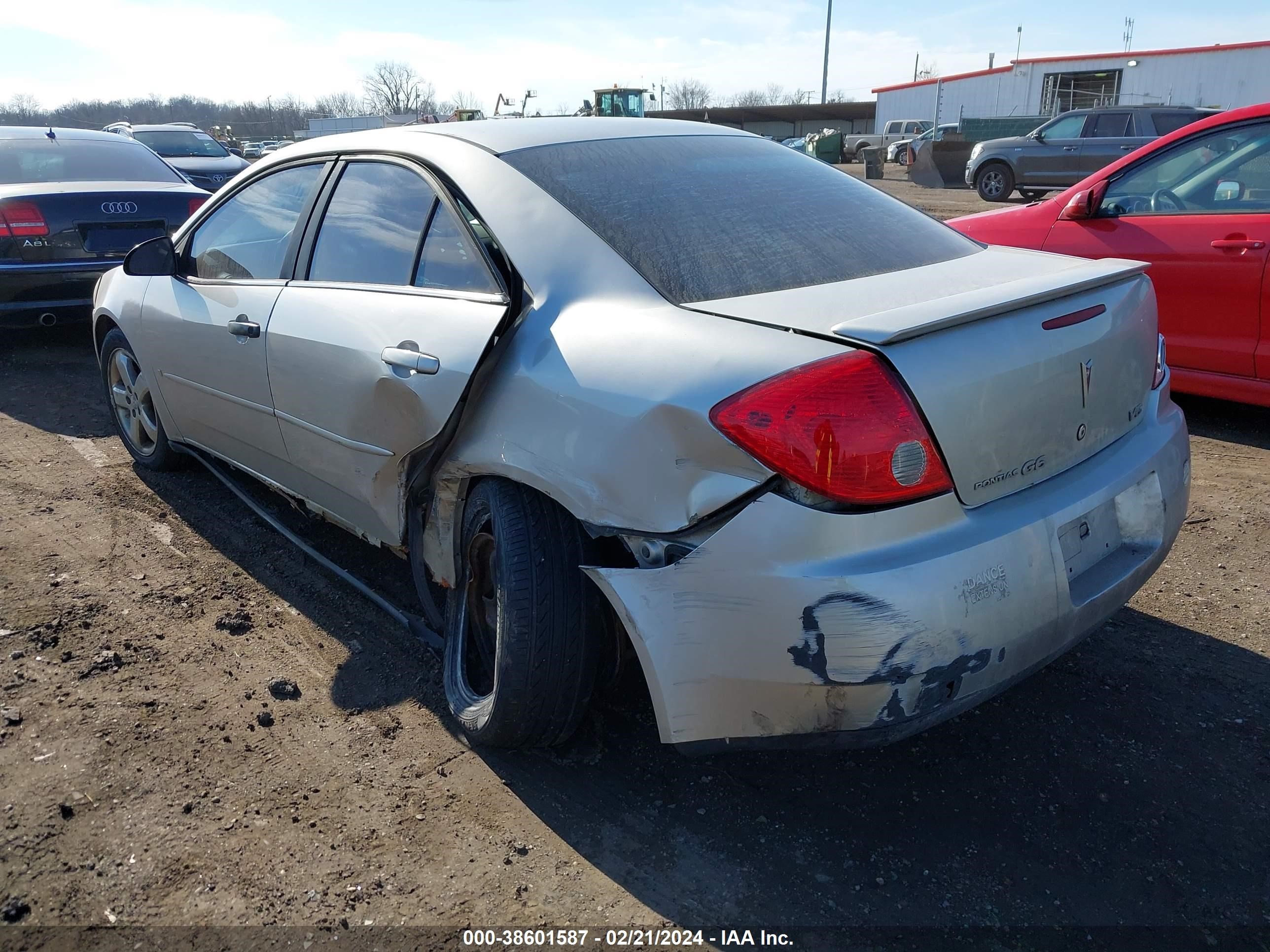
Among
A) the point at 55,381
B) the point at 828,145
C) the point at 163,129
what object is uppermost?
the point at 828,145

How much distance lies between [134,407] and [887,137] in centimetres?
4345

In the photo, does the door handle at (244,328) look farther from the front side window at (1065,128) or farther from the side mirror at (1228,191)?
the front side window at (1065,128)

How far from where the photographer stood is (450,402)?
236cm

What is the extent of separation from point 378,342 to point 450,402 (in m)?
0.41

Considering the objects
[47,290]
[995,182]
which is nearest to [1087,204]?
[47,290]

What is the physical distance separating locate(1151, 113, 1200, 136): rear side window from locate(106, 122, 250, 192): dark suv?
1543 cm

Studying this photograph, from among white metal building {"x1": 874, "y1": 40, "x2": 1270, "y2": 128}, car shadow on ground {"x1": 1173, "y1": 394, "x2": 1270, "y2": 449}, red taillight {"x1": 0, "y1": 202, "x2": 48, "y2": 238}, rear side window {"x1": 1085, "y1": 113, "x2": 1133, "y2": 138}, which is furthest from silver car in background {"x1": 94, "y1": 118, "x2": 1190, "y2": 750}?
white metal building {"x1": 874, "y1": 40, "x2": 1270, "y2": 128}

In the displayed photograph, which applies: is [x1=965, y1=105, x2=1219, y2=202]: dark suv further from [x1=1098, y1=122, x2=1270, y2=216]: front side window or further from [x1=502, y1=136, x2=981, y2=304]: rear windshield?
[x1=502, y1=136, x2=981, y2=304]: rear windshield

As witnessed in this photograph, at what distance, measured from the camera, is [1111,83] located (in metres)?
42.7

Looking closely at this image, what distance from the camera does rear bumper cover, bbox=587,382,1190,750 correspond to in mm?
1787

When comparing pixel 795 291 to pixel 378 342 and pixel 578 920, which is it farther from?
pixel 578 920

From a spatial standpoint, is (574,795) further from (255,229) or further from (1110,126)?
(1110,126)

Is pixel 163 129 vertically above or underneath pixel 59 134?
above

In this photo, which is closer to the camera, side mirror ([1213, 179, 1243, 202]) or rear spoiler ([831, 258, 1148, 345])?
rear spoiler ([831, 258, 1148, 345])
